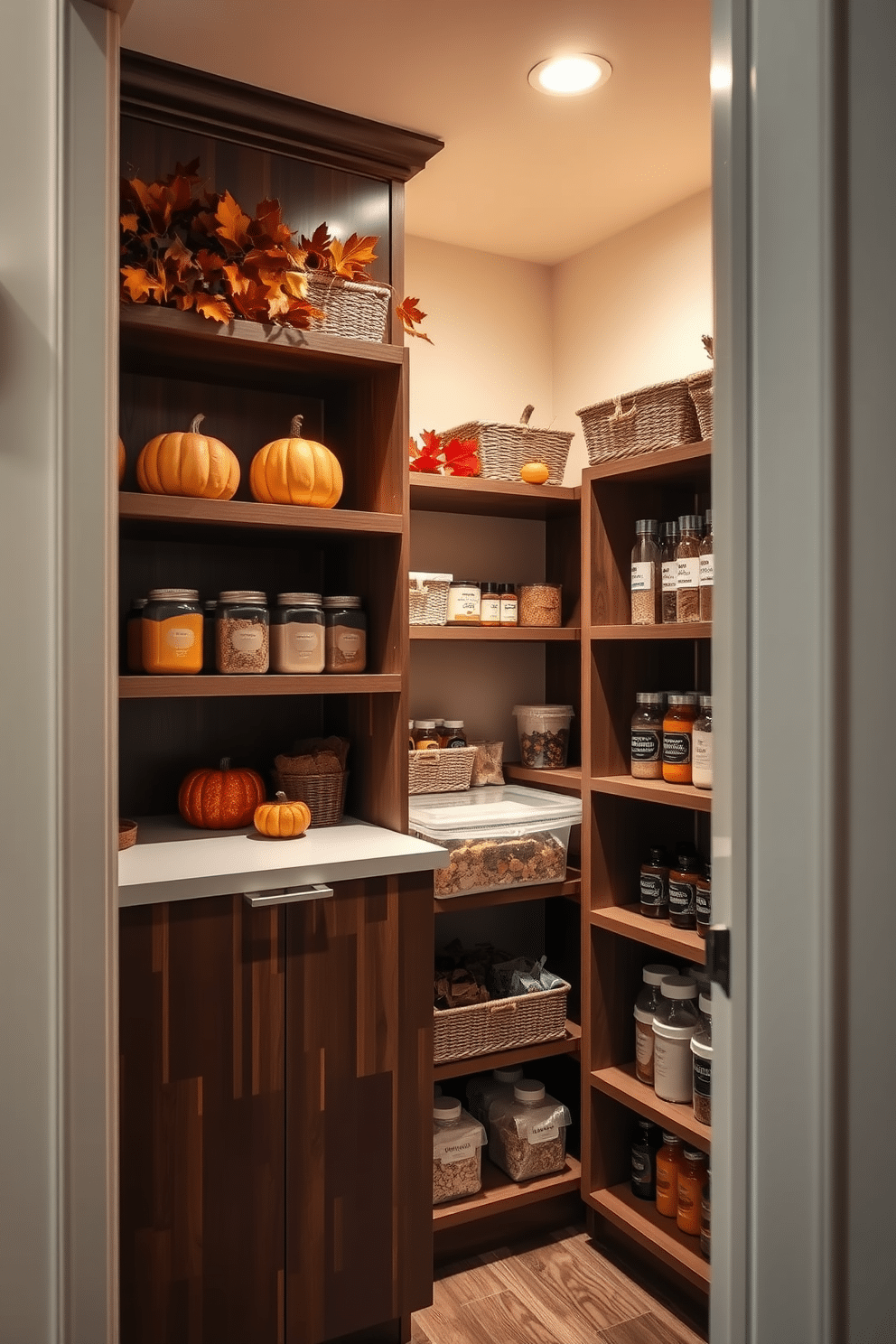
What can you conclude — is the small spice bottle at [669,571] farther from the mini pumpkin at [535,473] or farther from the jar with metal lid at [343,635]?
the jar with metal lid at [343,635]

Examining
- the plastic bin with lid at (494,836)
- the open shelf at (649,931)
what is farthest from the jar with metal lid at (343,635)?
the open shelf at (649,931)

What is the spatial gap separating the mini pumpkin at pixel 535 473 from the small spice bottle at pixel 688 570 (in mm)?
454

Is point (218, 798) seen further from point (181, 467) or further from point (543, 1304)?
point (543, 1304)


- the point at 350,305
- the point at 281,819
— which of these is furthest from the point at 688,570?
the point at 281,819

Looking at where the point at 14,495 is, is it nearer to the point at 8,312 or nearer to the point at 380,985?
the point at 8,312

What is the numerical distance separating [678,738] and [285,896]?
3.17ft

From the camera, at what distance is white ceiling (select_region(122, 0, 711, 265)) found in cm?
179

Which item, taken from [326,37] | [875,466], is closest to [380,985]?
[875,466]

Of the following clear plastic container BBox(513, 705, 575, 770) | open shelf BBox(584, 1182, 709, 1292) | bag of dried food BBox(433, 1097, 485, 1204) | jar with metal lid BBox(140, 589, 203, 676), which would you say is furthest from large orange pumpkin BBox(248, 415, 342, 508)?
open shelf BBox(584, 1182, 709, 1292)

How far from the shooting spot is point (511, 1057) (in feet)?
7.72

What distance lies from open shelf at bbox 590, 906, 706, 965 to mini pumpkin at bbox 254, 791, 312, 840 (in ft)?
2.64

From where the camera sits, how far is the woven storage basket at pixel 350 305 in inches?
78.8

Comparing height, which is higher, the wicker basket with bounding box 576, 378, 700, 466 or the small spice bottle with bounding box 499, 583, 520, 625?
the wicker basket with bounding box 576, 378, 700, 466

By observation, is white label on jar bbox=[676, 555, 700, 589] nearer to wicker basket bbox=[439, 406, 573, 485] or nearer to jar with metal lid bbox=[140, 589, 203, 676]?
wicker basket bbox=[439, 406, 573, 485]
